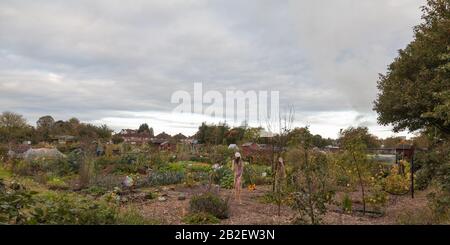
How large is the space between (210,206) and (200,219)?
880 mm

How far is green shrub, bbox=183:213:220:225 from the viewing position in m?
7.10

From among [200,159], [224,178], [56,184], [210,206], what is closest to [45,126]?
[200,159]

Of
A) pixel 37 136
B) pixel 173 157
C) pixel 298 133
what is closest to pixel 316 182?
pixel 298 133

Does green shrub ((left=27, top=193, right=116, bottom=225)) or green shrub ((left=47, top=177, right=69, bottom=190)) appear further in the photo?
green shrub ((left=47, top=177, right=69, bottom=190))

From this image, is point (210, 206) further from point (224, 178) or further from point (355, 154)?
point (224, 178)

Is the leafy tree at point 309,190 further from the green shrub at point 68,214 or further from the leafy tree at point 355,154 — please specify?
the leafy tree at point 355,154

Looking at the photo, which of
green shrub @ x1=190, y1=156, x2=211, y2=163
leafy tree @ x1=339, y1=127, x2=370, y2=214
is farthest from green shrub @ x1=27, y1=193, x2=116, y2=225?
green shrub @ x1=190, y1=156, x2=211, y2=163

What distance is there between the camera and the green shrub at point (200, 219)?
7.10 m

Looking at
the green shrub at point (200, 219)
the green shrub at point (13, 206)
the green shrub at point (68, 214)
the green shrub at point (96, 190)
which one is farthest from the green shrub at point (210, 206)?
the green shrub at point (13, 206)

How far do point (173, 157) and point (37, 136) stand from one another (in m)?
26.7

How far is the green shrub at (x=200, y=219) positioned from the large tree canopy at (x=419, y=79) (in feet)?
21.8

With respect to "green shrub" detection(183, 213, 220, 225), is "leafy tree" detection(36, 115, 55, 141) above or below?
above

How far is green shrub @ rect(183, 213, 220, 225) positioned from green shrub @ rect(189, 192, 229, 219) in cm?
50

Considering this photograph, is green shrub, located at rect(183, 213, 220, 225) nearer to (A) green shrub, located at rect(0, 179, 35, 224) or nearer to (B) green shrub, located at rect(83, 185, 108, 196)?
(A) green shrub, located at rect(0, 179, 35, 224)
